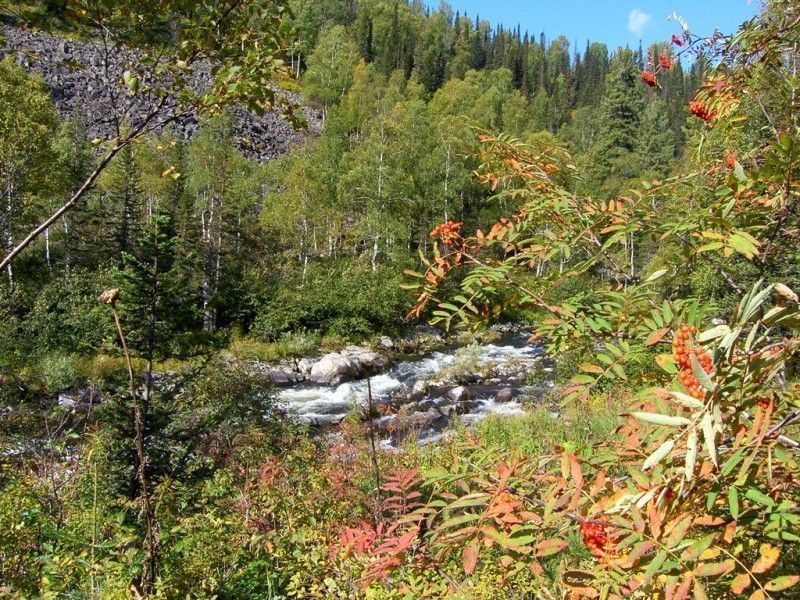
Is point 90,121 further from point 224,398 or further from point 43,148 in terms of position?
point 224,398

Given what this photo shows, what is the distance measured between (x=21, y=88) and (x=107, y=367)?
11553 mm

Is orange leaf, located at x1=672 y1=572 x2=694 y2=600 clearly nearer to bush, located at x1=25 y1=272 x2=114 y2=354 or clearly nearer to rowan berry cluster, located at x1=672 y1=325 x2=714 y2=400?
rowan berry cluster, located at x1=672 y1=325 x2=714 y2=400

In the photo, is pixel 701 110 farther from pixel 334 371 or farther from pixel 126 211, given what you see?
pixel 126 211

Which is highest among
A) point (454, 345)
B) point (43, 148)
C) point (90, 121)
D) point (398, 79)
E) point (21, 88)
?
point (398, 79)

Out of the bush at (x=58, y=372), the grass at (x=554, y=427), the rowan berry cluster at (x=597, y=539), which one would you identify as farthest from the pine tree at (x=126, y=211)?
the rowan berry cluster at (x=597, y=539)

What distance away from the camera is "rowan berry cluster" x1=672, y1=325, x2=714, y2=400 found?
869 millimetres

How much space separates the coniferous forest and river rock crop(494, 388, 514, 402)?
7 centimetres

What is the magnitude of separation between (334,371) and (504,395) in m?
5.09

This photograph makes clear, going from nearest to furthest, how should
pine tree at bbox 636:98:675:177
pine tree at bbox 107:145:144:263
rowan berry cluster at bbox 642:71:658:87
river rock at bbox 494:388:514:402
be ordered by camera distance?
rowan berry cluster at bbox 642:71:658:87 < river rock at bbox 494:388:514:402 < pine tree at bbox 107:145:144:263 < pine tree at bbox 636:98:675:177

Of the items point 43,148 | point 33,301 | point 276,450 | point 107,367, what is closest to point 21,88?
point 43,148

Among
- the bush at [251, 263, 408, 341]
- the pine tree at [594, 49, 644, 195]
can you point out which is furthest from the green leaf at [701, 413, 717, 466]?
the pine tree at [594, 49, 644, 195]

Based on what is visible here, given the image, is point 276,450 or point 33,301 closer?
point 276,450

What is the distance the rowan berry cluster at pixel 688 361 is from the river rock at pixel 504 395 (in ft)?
43.4

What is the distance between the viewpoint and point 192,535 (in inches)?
140
